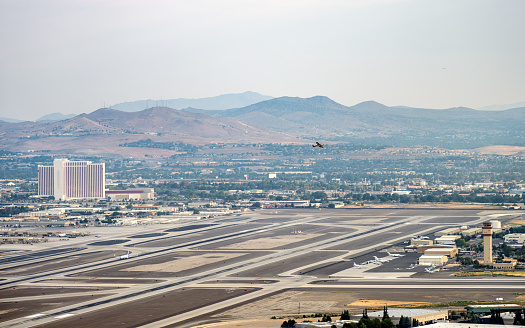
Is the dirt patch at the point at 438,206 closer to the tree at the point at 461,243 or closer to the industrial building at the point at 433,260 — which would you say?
the tree at the point at 461,243

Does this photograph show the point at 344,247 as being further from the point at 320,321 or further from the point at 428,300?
the point at 320,321

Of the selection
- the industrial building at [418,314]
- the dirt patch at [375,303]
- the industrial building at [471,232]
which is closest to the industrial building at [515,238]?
the industrial building at [471,232]

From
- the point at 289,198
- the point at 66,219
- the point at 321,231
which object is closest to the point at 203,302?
the point at 321,231

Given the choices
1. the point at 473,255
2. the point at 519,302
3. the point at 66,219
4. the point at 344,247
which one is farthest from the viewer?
the point at 66,219

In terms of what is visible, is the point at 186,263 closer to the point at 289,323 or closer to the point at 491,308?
the point at 289,323

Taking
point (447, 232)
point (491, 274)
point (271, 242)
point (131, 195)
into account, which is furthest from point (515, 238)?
point (131, 195)

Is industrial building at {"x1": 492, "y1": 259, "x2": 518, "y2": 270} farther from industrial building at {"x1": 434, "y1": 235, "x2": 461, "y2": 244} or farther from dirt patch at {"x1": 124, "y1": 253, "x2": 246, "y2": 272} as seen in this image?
dirt patch at {"x1": 124, "y1": 253, "x2": 246, "y2": 272}

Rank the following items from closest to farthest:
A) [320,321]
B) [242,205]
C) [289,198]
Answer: [320,321] → [242,205] → [289,198]
